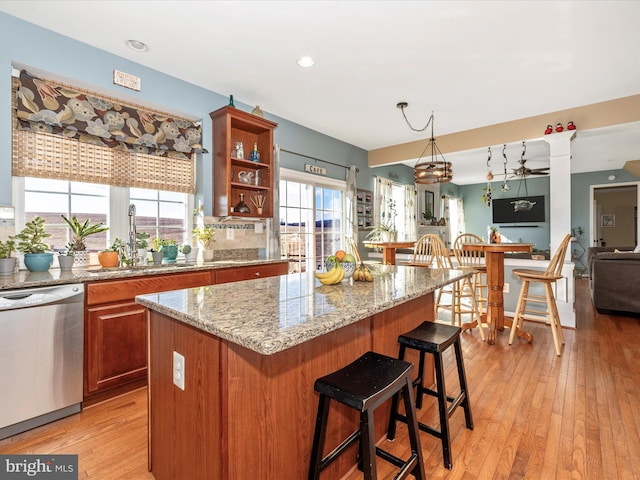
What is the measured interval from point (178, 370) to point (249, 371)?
1.13ft

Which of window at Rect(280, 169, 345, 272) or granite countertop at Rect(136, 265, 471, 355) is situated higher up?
window at Rect(280, 169, 345, 272)

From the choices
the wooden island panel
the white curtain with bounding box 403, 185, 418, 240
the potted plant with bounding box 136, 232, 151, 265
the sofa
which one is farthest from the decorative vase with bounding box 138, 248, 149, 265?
the sofa

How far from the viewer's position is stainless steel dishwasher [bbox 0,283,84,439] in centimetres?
183

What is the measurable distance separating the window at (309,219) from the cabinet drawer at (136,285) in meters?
1.67

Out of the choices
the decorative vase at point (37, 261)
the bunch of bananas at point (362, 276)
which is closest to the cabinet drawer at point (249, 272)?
the decorative vase at point (37, 261)

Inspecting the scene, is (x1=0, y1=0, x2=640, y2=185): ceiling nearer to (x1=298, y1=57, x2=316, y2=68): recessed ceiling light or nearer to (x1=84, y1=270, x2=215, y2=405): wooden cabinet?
(x1=298, y1=57, x2=316, y2=68): recessed ceiling light

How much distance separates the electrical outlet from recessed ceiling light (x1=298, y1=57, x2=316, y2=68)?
2537 mm

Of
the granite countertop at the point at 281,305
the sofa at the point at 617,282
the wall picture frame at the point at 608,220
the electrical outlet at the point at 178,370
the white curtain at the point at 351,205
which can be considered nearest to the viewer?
the granite countertop at the point at 281,305

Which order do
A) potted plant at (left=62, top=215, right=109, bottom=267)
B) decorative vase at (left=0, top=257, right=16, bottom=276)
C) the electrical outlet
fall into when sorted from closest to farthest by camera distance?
the electrical outlet < decorative vase at (left=0, top=257, right=16, bottom=276) < potted plant at (left=62, top=215, right=109, bottom=267)

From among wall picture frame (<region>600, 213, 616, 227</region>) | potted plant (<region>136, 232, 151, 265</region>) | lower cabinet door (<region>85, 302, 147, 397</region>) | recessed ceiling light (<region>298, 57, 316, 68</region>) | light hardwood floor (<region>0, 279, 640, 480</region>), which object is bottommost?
light hardwood floor (<region>0, 279, 640, 480</region>)

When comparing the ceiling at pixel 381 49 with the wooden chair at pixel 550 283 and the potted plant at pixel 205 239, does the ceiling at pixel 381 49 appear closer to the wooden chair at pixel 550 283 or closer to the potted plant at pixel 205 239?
the potted plant at pixel 205 239

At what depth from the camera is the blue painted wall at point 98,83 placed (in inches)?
89.6

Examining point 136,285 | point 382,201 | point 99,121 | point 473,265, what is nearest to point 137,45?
point 99,121

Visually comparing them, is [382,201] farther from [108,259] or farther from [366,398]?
[366,398]
